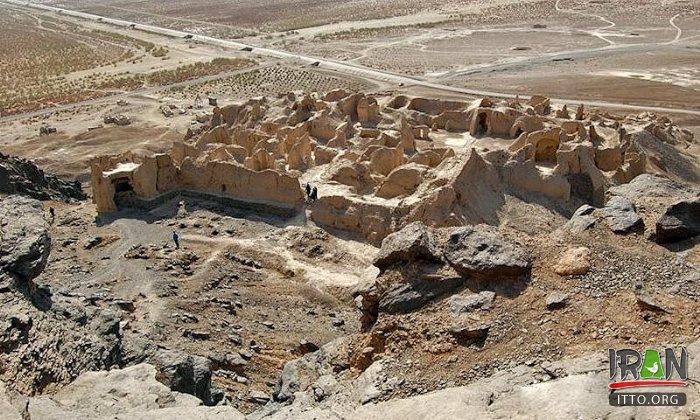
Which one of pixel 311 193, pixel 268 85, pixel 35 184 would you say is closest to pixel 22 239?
pixel 311 193

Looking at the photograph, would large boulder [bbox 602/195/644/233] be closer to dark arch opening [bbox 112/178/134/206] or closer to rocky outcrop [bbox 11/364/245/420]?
rocky outcrop [bbox 11/364/245/420]

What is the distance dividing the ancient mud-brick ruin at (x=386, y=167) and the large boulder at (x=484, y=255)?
28.6ft

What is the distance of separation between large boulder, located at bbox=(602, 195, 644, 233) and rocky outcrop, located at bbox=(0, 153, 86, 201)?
2185 cm

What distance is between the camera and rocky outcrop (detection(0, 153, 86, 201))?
27.2 m

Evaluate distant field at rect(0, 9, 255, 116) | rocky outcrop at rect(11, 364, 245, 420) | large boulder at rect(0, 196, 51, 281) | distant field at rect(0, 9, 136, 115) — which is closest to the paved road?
distant field at rect(0, 9, 255, 116)

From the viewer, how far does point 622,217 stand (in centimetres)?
1472

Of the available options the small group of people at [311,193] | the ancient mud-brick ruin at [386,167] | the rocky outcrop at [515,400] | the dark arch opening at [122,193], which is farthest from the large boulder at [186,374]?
the dark arch opening at [122,193]

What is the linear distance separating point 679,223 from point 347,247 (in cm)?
1228

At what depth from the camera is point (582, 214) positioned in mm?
15344

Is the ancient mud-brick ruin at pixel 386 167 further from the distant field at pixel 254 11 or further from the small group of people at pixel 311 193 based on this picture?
the distant field at pixel 254 11

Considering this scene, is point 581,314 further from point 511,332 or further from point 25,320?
point 25,320

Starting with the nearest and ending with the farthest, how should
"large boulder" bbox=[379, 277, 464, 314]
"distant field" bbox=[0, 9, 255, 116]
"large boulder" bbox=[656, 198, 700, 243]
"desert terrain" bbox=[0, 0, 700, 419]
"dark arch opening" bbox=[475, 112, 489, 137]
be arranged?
"desert terrain" bbox=[0, 0, 700, 419] < "large boulder" bbox=[379, 277, 464, 314] < "large boulder" bbox=[656, 198, 700, 243] < "dark arch opening" bbox=[475, 112, 489, 137] < "distant field" bbox=[0, 9, 255, 116]

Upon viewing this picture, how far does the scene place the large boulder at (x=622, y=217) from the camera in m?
14.3

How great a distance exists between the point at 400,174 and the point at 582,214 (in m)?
10.8
